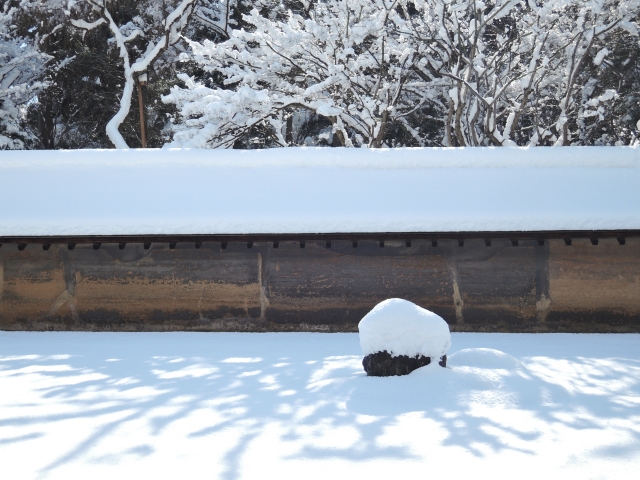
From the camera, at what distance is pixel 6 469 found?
3.01 meters

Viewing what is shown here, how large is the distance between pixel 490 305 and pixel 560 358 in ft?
5.30

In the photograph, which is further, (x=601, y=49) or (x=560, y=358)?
(x=601, y=49)

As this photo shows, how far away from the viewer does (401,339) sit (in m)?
4.62

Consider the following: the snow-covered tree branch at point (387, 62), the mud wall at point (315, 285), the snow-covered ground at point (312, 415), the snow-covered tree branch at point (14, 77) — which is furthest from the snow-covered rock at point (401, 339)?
the snow-covered tree branch at point (14, 77)

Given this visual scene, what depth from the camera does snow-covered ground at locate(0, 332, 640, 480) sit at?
3.05 meters

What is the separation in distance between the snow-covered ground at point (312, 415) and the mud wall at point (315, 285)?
45.7 inches

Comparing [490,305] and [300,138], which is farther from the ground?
[300,138]

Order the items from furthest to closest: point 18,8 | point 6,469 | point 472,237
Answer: point 18,8, point 472,237, point 6,469

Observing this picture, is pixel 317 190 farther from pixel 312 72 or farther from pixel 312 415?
pixel 312 72

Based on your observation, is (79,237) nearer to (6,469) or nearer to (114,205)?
(114,205)

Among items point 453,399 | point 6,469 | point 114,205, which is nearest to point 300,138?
point 114,205

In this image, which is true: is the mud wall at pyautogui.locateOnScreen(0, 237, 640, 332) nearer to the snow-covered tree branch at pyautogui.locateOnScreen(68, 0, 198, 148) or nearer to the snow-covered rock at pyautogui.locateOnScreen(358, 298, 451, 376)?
the snow-covered rock at pyautogui.locateOnScreen(358, 298, 451, 376)

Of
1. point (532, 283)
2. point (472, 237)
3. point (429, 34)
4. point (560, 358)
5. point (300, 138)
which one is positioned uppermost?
point (429, 34)

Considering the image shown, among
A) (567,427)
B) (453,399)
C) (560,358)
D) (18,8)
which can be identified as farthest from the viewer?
(18,8)
